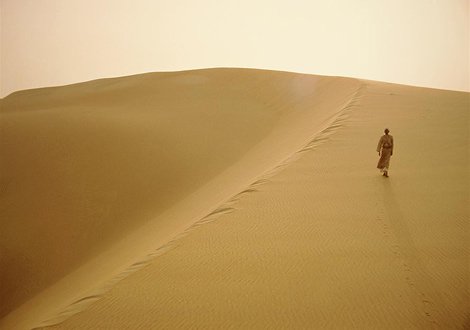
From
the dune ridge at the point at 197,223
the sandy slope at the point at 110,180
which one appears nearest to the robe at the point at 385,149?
the dune ridge at the point at 197,223

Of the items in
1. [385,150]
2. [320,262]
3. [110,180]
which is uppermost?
[385,150]

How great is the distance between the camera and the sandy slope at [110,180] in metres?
6.67

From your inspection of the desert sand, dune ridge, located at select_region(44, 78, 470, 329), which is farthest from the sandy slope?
dune ridge, located at select_region(44, 78, 470, 329)

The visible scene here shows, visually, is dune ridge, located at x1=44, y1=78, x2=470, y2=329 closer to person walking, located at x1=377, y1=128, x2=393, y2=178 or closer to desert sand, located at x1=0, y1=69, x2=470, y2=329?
desert sand, located at x1=0, y1=69, x2=470, y2=329

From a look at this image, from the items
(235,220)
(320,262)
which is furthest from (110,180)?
(320,262)

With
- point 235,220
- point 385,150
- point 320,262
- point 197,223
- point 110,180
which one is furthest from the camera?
point 110,180

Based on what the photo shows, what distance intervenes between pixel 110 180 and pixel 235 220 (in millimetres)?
5846

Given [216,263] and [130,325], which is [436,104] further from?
[130,325]

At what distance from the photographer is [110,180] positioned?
980cm

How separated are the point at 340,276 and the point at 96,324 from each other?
8.83ft

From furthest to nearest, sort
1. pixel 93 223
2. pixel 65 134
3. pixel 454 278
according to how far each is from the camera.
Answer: pixel 65 134 < pixel 93 223 < pixel 454 278

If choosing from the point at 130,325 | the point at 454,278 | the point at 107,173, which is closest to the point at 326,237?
the point at 454,278

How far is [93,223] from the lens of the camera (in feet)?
27.6

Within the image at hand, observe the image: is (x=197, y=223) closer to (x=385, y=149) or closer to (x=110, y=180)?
(x=385, y=149)
